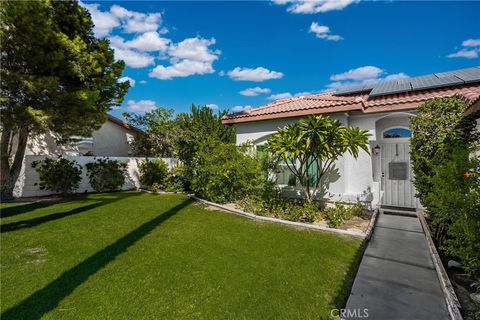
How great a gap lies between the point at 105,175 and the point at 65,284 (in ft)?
40.1

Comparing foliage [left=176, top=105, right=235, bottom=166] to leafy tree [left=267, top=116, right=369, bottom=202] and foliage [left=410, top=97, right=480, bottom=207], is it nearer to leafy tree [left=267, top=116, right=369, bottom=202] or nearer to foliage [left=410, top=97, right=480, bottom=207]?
leafy tree [left=267, top=116, right=369, bottom=202]

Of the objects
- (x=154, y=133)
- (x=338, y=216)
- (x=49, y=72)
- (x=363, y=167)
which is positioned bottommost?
(x=338, y=216)

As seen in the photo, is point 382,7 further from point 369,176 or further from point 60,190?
point 60,190

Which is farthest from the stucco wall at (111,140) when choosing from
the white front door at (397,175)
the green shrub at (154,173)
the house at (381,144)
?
the white front door at (397,175)

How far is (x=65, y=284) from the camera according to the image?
4.37m

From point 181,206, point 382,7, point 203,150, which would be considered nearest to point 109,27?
point 203,150

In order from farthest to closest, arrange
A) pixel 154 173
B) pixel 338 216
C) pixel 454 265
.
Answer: pixel 154 173, pixel 338 216, pixel 454 265

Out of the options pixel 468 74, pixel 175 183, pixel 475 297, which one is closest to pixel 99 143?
pixel 175 183

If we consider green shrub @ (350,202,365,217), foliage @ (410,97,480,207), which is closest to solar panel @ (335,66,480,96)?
foliage @ (410,97,480,207)

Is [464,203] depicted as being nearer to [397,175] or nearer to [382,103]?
[397,175]

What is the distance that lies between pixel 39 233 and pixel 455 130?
12.6m

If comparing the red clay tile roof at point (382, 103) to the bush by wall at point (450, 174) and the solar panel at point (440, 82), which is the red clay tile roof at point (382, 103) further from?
the bush by wall at point (450, 174)

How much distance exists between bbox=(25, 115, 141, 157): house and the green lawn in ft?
32.0

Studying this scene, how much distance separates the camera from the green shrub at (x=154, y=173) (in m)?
16.3
